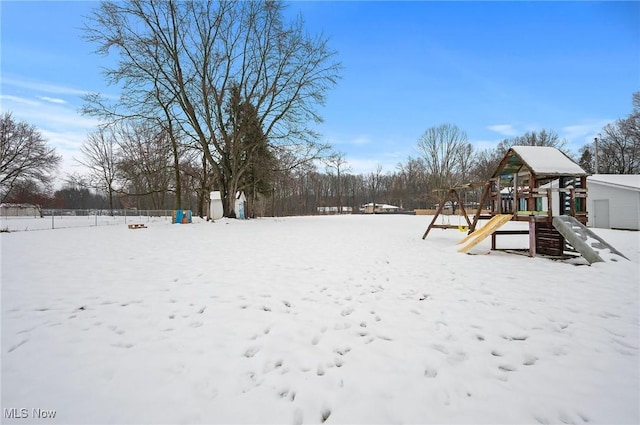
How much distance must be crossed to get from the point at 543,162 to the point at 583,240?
7.98 ft

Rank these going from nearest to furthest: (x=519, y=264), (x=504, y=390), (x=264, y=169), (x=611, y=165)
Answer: (x=504, y=390) → (x=519, y=264) → (x=264, y=169) → (x=611, y=165)

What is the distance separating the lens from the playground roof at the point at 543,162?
7.97m

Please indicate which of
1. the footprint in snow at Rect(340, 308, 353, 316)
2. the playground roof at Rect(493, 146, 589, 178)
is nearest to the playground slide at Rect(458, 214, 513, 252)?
the playground roof at Rect(493, 146, 589, 178)

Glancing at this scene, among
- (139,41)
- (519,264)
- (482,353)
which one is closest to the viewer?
(482,353)

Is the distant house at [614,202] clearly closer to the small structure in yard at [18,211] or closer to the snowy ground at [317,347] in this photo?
the snowy ground at [317,347]

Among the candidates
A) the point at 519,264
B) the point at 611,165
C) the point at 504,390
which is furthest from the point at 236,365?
the point at 611,165

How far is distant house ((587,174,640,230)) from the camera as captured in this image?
17.7 m

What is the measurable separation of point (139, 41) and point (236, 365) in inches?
897

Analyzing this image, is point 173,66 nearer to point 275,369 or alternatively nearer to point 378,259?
point 378,259

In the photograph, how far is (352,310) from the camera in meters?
4.02

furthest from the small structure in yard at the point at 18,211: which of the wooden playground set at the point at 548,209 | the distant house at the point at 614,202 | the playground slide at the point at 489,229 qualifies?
the distant house at the point at 614,202

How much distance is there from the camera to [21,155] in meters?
31.9

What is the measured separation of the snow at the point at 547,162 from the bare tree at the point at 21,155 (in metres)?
44.7

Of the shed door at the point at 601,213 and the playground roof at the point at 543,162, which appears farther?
the shed door at the point at 601,213
